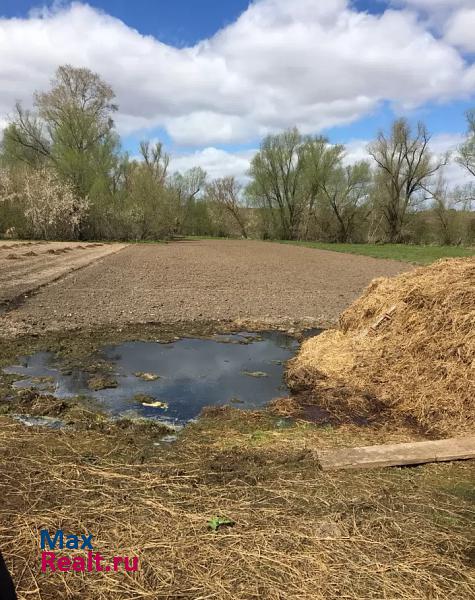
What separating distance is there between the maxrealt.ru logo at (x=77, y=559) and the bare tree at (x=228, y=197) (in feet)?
241

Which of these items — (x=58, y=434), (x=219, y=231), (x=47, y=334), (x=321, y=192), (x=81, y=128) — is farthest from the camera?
(x=219, y=231)

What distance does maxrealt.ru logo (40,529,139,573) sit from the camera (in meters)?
2.66

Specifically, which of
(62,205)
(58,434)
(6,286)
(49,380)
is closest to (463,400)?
(58,434)

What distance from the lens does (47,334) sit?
8688 mm

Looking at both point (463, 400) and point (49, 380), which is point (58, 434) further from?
point (463, 400)

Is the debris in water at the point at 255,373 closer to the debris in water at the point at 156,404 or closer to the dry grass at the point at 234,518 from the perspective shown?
the debris in water at the point at 156,404

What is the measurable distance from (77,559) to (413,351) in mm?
4730

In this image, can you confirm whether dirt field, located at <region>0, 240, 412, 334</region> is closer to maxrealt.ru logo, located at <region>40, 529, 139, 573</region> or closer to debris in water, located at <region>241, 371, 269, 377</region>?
debris in water, located at <region>241, 371, 269, 377</region>

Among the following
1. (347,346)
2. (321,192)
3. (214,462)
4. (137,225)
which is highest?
(321,192)

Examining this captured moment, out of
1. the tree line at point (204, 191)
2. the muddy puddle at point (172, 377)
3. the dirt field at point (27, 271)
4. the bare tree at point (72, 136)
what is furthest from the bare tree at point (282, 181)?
the muddy puddle at point (172, 377)

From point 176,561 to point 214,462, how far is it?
134 centimetres

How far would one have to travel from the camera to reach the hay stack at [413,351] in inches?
211

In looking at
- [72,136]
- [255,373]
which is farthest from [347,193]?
[255,373]

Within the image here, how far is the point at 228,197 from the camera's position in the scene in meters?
78.2
